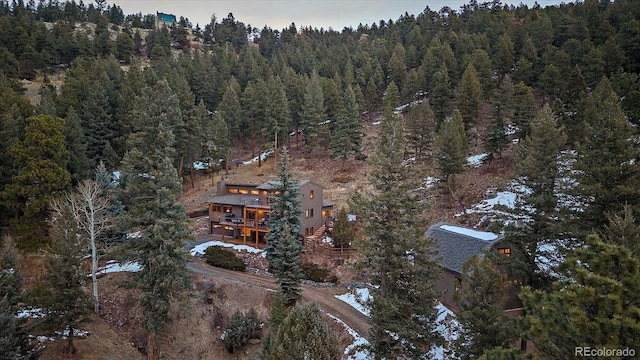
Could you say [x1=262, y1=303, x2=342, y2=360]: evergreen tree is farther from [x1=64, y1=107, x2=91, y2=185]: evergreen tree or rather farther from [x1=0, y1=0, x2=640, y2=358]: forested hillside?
[x1=64, y1=107, x2=91, y2=185]: evergreen tree

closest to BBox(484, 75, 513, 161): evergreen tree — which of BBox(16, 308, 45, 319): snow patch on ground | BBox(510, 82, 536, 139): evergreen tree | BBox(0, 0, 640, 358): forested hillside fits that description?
BBox(0, 0, 640, 358): forested hillside

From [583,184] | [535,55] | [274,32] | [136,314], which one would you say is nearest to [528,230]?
[583,184]

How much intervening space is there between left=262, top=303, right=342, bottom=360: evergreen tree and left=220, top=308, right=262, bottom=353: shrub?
1451 centimetres

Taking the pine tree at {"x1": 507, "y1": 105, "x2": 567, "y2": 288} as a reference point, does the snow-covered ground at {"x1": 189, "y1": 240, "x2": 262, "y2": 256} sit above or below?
below

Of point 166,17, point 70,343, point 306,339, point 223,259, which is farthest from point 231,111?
point 166,17

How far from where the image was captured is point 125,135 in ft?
141

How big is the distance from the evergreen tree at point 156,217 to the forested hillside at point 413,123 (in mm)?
142

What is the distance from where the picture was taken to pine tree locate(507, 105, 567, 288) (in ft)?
66.3

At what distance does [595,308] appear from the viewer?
9547 millimetres

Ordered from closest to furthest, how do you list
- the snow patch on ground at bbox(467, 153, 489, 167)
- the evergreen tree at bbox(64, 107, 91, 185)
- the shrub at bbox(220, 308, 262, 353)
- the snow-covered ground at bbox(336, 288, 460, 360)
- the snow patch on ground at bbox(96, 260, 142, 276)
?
the snow-covered ground at bbox(336, 288, 460, 360) → the shrub at bbox(220, 308, 262, 353) → the snow patch on ground at bbox(96, 260, 142, 276) → the evergreen tree at bbox(64, 107, 91, 185) → the snow patch on ground at bbox(467, 153, 489, 167)

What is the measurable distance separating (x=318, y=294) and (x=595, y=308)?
77.4 ft

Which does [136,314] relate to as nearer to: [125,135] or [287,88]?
[125,135]

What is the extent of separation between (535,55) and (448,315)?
54717mm

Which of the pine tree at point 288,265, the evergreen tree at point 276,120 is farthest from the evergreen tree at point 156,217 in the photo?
the evergreen tree at point 276,120
